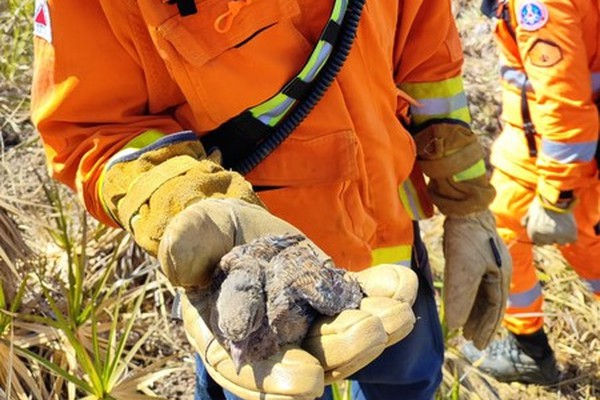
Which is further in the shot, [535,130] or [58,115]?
[535,130]

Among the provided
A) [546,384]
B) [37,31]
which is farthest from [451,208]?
[546,384]

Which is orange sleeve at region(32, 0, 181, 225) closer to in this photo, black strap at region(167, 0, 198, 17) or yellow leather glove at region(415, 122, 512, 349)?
black strap at region(167, 0, 198, 17)

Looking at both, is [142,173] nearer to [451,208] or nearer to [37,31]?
[37,31]

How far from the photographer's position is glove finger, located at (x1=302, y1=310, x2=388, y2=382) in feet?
3.90

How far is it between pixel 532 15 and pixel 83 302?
5.85ft

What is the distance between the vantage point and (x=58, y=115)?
5.03ft

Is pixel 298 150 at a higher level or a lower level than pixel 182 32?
lower

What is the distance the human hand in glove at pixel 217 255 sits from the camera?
1.20 meters

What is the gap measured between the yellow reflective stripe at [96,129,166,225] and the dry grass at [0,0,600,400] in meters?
0.82

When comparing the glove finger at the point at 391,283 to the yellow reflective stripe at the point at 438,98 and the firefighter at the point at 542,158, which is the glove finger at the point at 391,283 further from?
the firefighter at the point at 542,158

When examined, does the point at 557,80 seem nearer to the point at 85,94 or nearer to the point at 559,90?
the point at 559,90

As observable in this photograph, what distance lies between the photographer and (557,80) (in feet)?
9.30

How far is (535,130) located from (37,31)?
6.78ft

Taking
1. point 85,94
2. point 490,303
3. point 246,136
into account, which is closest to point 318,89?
point 246,136
